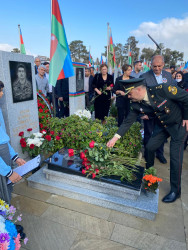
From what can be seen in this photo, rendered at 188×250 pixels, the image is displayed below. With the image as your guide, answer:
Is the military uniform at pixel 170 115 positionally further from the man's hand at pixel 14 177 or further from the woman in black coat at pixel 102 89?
the woman in black coat at pixel 102 89

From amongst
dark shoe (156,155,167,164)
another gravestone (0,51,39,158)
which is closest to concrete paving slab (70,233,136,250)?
another gravestone (0,51,39,158)

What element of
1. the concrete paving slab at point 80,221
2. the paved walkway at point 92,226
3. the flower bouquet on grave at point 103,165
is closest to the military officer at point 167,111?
the flower bouquet on grave at point 103,165

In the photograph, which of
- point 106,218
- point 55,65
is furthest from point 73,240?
point 55,65

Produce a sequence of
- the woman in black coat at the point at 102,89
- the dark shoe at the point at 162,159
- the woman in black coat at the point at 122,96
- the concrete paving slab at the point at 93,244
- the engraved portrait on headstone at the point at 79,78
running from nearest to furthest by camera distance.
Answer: the concrete paving slab at the point at 93,244, the dark shoe at the point at 162,159, the woman in black coat at the point at 122,96, the woman in black coat at the point at 102,89, the engraved portrait on headstone at the point at 79,78

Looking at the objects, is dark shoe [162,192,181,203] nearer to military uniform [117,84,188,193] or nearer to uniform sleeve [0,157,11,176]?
military uniform [117,84,188,193]

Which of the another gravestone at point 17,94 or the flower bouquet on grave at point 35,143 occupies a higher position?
the another gravestone at point 17,94

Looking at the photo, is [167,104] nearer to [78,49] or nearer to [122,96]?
[122,96]

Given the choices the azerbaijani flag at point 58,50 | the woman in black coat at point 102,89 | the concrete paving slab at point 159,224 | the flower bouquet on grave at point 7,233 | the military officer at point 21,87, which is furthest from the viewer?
the woman in black coat at point 102,89

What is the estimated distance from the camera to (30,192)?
283 centimetres

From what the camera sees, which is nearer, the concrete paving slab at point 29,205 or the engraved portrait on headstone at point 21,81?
the concrete paving slab at point 29,205

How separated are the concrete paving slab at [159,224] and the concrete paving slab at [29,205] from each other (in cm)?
93

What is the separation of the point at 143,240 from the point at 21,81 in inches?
117

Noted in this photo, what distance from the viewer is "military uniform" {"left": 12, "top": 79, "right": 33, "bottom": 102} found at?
316 cm

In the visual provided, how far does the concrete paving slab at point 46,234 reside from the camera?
6.47ft
